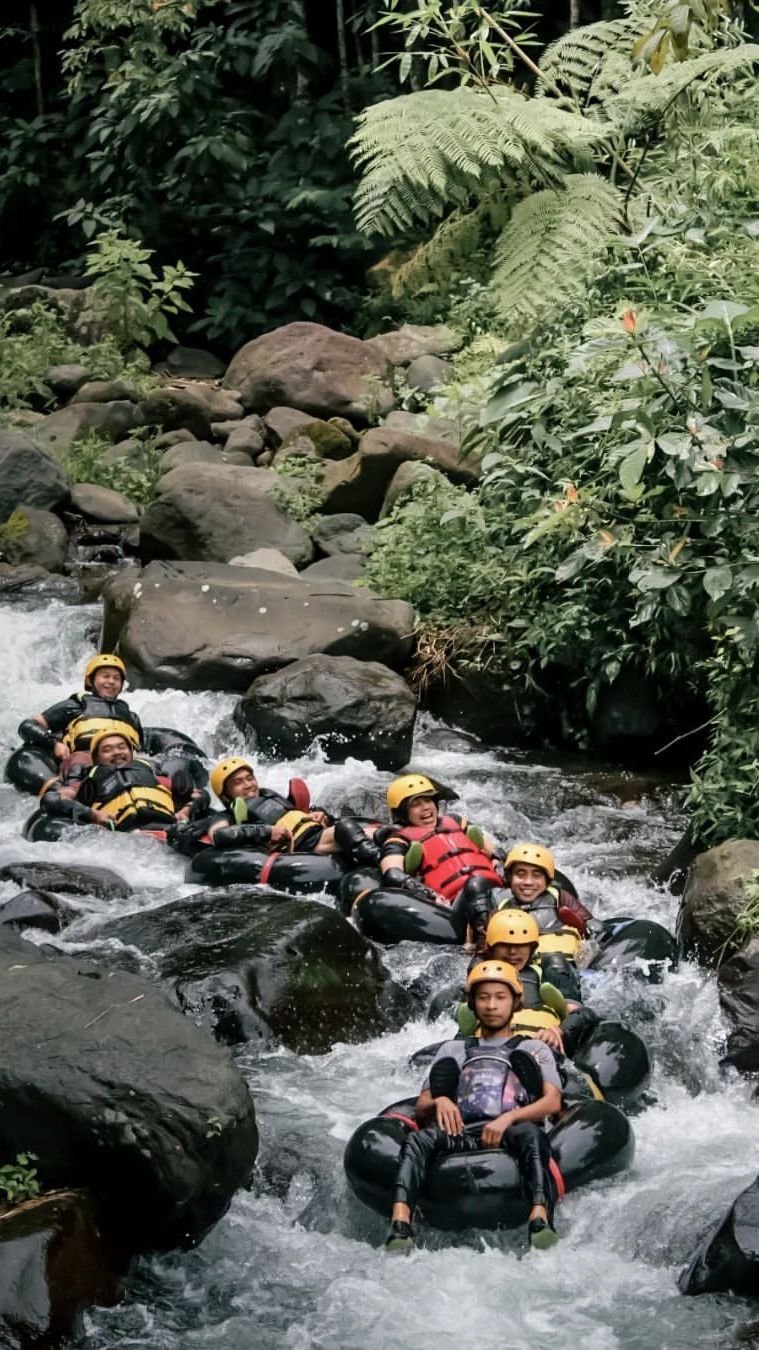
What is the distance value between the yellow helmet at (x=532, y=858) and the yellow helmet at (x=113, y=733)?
2.38 meters

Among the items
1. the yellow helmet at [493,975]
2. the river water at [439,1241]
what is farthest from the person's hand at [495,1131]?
the yellow helmet at [493,975]

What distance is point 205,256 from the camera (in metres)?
15.6

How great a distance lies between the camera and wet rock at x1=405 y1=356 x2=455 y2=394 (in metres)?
12.5

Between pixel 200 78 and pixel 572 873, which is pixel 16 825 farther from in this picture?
pixel 200 78

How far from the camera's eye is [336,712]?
8.06 metres

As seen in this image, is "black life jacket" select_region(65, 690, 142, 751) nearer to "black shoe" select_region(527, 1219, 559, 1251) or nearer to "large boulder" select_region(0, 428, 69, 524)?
"large boulder" select_region(0, 428, 69, 524)

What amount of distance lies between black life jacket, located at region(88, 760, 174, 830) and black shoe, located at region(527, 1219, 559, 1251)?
3.65 metres

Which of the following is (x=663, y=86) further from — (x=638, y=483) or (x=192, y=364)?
(x=192, y=364)

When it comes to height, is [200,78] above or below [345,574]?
above

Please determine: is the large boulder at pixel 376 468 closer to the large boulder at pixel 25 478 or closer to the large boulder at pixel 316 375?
the large boulder at pixel 316 375

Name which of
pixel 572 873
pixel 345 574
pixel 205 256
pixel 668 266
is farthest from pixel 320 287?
pixel 572 873

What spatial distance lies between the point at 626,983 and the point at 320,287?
1020 centimetres

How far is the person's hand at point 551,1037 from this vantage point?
5.08m

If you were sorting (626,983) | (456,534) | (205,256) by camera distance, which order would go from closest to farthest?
(626,983)
(456,534)
(205,256)
